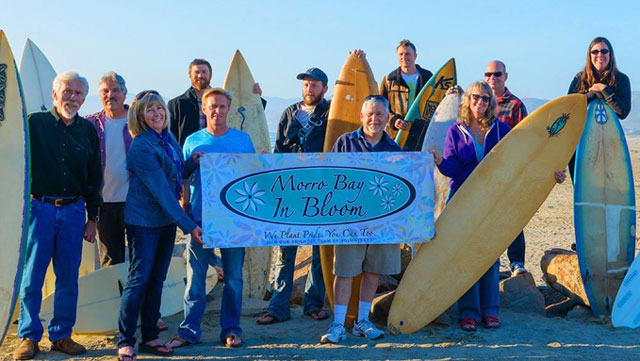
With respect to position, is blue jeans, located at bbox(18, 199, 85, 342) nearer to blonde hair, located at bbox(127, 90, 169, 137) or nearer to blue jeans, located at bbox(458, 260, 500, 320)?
blonde hair, located at bbox(127, 90, 169, 137)

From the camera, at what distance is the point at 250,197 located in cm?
378

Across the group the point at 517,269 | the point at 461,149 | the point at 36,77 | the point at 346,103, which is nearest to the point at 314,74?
the point at 346,103

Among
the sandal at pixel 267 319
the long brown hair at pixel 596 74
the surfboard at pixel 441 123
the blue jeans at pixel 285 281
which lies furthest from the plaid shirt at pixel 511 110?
the sandal at pixel 267 319

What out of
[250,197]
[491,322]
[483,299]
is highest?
[250,197]

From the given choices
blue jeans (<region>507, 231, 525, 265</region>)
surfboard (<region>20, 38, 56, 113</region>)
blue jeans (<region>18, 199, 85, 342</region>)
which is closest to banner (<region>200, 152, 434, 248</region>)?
blue jeans (<region>18, 199, 85, 342</region>)

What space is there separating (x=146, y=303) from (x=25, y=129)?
1.21 metres

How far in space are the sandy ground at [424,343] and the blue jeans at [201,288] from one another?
0.13m

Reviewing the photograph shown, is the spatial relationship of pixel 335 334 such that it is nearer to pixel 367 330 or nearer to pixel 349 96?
pixel 367 330

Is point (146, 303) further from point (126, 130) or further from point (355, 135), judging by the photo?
point (355, 135)

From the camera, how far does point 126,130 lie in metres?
4.14

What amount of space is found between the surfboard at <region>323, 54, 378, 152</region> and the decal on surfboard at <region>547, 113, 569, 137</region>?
1.42 m

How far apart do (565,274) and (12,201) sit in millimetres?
3920

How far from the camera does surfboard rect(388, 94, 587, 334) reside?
4145 millimetres

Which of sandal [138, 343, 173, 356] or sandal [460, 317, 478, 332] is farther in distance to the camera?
sandal [460, 317, 478, 332]
